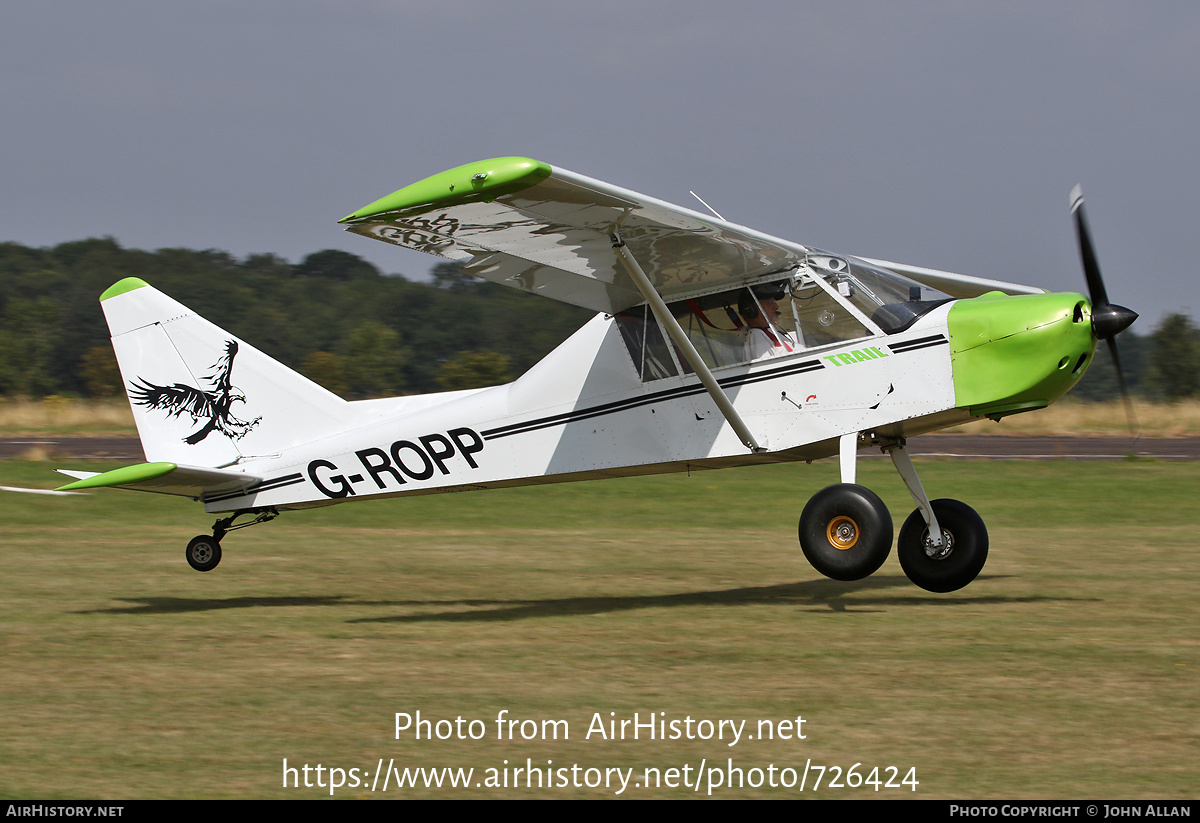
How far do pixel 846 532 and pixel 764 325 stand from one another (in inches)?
74.5

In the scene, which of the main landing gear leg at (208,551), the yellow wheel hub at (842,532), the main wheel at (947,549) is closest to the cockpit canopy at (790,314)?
the yellow wheel hub at (842,532)

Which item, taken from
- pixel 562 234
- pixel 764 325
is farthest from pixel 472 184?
pixel 764 325

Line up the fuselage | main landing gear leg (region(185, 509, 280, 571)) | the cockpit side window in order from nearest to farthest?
the fuselage < the cockpit side window < main landing gear leg (region(185, 509, 280, 571))

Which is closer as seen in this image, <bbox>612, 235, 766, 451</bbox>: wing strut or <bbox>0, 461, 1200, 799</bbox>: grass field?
<bbox>0, 461, 1200, 799</bbox>: grass field

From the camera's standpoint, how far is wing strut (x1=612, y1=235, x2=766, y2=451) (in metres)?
8.88

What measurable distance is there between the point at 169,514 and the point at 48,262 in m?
66.2

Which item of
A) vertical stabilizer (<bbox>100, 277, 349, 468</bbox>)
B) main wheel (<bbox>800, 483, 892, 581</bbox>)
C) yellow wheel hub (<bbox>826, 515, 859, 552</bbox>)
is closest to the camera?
main wheel (<bbox>800, 483, 892, 581</bbox>)

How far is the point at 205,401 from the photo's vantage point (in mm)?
11195

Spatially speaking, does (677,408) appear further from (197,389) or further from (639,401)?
(197,389)

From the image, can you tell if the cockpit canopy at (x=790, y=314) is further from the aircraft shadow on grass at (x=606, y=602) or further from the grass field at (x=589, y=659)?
the grass field at (x=589, y=659)

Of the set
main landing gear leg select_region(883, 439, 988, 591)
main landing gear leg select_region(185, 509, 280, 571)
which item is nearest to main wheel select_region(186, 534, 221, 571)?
main landing gear leg select_region(185, 509, 280, 571)

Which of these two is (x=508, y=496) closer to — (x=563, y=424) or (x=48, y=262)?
(x=563, y=424)

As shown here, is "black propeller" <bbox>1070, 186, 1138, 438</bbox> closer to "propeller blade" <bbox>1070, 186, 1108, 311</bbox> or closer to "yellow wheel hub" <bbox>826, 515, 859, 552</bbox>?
"propeller blade" <bbox>1070, 186, 1108, 311</bbox>

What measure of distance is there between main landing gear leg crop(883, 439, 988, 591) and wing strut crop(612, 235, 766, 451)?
1.30 meters
